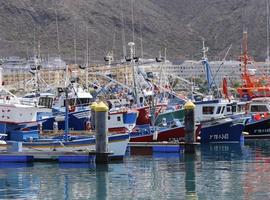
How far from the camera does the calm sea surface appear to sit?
A: 132ft

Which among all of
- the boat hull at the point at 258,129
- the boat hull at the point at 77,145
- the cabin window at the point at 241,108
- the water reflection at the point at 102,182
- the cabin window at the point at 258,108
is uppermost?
the cabin window at the point at 258,108

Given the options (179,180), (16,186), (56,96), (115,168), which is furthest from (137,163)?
(56,96)

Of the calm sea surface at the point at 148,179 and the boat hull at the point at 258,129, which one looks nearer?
the calm sea surface at the point at 148,179

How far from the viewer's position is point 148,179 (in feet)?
148

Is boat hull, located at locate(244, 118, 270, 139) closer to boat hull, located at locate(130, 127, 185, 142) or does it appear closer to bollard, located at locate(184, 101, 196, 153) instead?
boat hull, located at locate(130, 127, 185, 142)

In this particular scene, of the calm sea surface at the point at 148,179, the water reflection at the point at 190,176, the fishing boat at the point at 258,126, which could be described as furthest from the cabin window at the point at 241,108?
the water reflection at the point at 190,176

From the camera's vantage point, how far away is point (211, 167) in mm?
50469

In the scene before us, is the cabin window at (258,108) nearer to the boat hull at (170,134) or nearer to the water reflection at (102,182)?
the boat hull at (170,134)

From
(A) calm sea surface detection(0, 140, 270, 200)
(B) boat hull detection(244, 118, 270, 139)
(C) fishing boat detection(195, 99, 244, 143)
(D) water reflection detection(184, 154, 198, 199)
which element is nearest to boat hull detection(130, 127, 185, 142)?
(C) fishing boat detection(195, 99, 244, 143)

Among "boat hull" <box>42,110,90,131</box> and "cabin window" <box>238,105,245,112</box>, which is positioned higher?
"cabin window" <box>238,105,245,112</box>

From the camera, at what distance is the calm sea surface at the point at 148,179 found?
4028 centimetres

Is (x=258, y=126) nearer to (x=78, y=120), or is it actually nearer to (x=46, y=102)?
(x=78, y=120)

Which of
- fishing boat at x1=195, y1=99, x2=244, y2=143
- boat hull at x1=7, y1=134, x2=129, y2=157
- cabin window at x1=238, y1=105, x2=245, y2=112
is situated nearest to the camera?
boat hull at x1=7, y1=134, x2=129, y2=157

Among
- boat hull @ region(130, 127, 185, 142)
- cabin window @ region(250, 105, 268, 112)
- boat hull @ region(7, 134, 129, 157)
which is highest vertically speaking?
cabin window @ region(250, 105, 268, 112)
